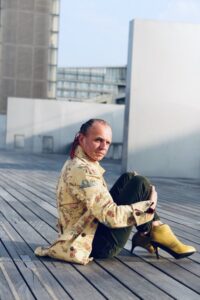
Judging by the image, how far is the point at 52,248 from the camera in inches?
174

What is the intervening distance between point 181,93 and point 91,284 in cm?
1104

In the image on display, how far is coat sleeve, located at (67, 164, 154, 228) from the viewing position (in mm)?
4043

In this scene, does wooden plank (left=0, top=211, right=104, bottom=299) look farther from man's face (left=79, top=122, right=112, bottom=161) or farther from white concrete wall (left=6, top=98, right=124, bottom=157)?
white concrete wall (left=6, top=98, right=124, bottom=157)

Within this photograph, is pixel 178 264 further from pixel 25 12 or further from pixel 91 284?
pixel 25 12

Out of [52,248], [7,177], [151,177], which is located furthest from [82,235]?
[151,177]

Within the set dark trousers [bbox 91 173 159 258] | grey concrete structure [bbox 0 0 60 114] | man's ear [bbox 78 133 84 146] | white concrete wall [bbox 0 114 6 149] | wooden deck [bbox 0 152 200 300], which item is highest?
grey concrete structure [bbox 0 0 60 114]

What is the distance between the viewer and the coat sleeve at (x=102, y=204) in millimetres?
4043

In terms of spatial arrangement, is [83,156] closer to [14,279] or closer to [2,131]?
[14,279]

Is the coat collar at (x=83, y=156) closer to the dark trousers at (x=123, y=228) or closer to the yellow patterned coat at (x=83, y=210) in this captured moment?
the yellow patterned coat at (x=83, y=210)

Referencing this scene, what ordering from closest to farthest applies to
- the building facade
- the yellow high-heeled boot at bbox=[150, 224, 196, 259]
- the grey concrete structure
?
the yellow high-heeled boot at bbox=[150, 224, 196, 259] → the grey concrete structure → the building facade

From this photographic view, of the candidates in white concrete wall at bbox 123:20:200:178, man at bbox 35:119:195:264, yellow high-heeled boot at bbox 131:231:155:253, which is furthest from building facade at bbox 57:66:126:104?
man at bbox 35:119:195:264

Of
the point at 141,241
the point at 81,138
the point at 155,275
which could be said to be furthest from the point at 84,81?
the point at 155,275

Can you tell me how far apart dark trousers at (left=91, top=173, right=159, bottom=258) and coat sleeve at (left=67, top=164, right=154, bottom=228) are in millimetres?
132

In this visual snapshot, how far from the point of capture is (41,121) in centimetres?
2961
